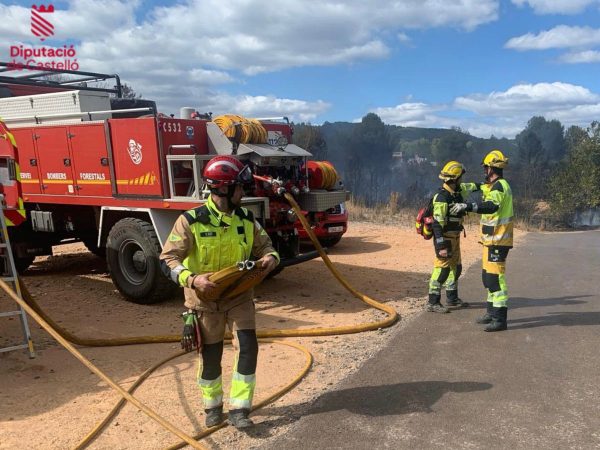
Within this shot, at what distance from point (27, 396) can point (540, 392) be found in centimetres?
391

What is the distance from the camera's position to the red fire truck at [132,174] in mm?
6109

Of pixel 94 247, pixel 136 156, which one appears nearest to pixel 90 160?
pixel 136 156

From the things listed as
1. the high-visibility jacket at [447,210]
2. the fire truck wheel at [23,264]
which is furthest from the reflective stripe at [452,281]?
the fire truck wheel at [23,264]

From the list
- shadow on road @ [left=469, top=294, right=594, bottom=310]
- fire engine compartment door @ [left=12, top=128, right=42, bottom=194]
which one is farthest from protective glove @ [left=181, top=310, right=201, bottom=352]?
fire engine compartment door @ [left=12, top=128, right=42, bottom=194]

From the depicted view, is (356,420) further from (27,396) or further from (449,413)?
(27,396)

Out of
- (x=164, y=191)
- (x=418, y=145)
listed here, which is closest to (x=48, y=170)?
(x=164, y=191)

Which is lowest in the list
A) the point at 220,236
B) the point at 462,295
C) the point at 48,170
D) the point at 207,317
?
the point at 462,295

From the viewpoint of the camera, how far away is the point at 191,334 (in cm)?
317

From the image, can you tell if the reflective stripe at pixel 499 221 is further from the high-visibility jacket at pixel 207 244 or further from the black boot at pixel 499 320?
the high-visibility jacket at pixel 207 244

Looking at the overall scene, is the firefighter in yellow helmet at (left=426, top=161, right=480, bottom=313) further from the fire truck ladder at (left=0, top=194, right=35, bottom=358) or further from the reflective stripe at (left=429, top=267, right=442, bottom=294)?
the fire truck ladder at (left=0, top=194, right=35, bottom=358)

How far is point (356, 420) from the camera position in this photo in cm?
337

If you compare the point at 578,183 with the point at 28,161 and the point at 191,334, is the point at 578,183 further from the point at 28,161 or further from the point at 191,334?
the point at 191,334

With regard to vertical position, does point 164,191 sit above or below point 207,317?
above

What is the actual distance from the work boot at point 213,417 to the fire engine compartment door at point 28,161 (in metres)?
5.44
